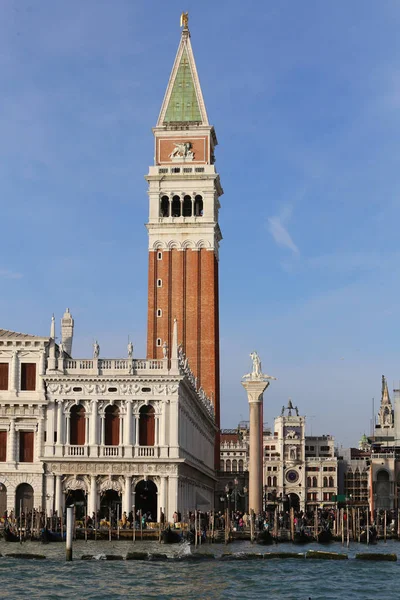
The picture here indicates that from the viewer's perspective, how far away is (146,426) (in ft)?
189

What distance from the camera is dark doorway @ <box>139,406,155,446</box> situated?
189ft

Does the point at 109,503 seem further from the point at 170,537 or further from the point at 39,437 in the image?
the point at 170,537

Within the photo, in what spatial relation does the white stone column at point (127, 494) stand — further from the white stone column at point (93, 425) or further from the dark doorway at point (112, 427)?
the white stone column at point (93, 425)

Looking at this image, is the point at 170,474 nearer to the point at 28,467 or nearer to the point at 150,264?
the point at 28,467

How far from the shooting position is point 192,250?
88062 mm

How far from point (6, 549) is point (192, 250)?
44564 mm

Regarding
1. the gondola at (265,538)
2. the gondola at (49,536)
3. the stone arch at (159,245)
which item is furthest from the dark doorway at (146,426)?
the stone arch at (159,245)

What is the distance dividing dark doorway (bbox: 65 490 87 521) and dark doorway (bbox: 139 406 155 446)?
14.5 feet

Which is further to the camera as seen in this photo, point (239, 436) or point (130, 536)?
point (239, 436)

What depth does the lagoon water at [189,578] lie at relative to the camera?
114ft

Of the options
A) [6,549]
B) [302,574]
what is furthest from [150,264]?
[302,574]

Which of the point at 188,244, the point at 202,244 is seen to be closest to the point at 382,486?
the point at 202,244

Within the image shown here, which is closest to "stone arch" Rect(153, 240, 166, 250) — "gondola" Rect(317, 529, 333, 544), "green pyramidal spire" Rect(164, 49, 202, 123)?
"green pyramidal spire" Rect(164, 49, 202, 123)

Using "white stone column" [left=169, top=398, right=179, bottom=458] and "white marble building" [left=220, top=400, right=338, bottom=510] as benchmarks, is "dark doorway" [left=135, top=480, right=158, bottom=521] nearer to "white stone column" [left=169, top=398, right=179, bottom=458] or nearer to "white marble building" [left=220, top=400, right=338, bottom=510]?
"white stone column" [left=169, top=398, right=179, bottom=458]
